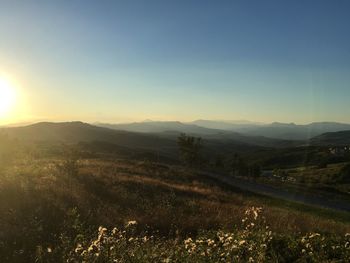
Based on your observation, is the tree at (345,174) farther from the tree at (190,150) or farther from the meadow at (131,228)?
the meadow at (131,228)

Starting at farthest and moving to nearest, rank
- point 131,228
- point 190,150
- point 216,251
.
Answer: point 190,150 < point 131,228 < point 216,251

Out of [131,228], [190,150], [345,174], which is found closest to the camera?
[131,228]

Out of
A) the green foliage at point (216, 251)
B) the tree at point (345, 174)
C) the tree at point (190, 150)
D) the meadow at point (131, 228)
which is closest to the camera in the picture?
the green foliage at point (216, 251)

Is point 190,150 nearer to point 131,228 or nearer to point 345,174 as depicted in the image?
point 345,174

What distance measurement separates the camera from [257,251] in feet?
24.6

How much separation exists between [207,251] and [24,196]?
32.0 ft

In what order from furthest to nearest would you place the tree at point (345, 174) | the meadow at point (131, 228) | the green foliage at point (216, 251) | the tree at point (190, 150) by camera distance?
the tree at point (345, 174), the tree at point (190, 150), the meadow at point (131, 228), the green foliage at point (216, 251)

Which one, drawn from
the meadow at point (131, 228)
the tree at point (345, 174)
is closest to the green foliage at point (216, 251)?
the meadow at point (131, 228)

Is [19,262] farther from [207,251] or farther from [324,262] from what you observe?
[324,262]

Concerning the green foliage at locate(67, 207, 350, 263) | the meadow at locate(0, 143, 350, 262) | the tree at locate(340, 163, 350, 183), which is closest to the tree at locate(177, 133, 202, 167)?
the tree at locate(340, 163, 350, 183)

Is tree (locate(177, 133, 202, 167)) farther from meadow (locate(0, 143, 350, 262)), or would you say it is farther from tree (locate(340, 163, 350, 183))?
meadow (locate(0, 143, 350, 262))

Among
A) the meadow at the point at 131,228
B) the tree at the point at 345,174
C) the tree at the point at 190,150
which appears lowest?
the tree at the point at 345,174

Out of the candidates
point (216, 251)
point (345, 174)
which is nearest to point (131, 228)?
point (216, 251)

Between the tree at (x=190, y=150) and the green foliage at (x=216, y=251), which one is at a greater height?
the green foliage at (x=216, y=251)
